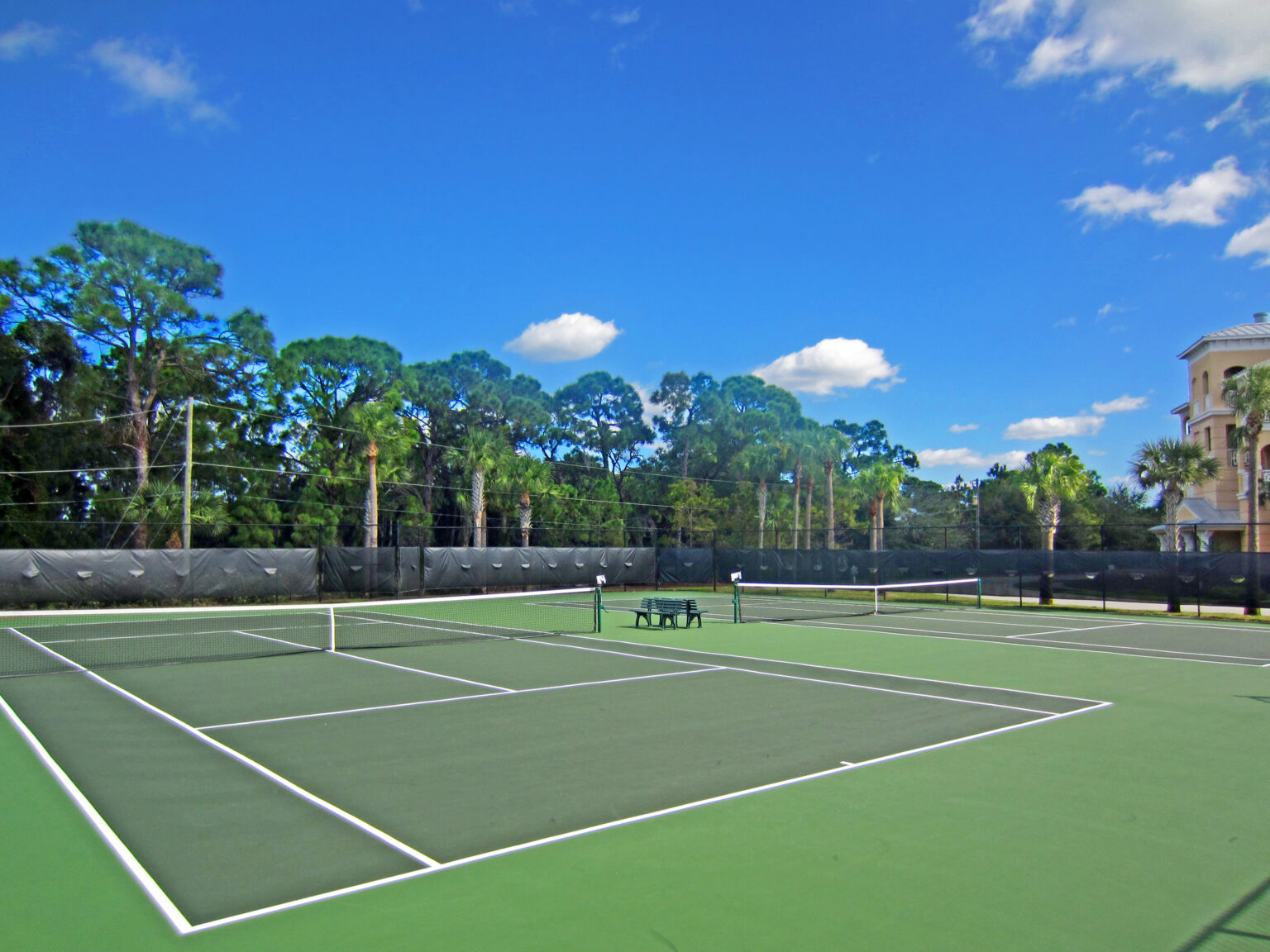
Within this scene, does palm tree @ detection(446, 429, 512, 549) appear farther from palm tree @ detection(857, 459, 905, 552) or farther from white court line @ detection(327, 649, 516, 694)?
white court line @ detection(327, 649, 516, 694)

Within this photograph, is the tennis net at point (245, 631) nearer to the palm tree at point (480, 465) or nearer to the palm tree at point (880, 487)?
the palm tree at point (480, 465)

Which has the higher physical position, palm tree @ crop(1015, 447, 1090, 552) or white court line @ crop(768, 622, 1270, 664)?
palm tree @ crop(1015, 447, 1090, 552)

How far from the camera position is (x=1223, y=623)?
20.9 m

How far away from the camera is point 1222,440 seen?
121 feet

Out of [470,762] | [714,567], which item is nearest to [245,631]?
[470,762]

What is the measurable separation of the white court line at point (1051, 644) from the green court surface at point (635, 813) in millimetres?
3157

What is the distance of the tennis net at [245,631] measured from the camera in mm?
13516

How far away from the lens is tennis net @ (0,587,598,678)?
1352 cm

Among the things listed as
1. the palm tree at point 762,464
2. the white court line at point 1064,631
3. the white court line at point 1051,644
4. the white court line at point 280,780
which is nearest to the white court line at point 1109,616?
the white court line at point 1064,631

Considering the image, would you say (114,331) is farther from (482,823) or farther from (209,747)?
(482,823)

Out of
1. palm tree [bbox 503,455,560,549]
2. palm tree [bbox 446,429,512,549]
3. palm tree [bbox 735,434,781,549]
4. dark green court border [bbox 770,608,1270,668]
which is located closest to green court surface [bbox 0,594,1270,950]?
dark green court border [bbox 770,608,1270,668]

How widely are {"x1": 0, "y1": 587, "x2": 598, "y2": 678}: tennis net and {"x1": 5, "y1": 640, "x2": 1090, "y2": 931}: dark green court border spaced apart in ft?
9.10

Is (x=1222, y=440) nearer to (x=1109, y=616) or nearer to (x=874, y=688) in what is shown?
(x=1109, y=616)

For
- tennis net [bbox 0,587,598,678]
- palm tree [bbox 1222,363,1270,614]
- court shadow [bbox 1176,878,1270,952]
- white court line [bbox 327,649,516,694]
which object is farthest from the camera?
palm tree [bbox 1222,363,1270,614]
